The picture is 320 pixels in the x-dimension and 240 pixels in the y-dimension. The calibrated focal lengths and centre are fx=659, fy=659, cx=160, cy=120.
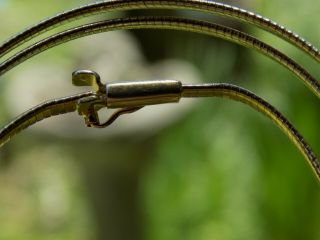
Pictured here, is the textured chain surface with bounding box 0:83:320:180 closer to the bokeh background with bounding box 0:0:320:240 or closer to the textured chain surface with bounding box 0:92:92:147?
the textured chain surface with bounding box 0:92:92:147

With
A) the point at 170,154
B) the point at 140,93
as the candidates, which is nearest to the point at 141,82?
the point at 140,93

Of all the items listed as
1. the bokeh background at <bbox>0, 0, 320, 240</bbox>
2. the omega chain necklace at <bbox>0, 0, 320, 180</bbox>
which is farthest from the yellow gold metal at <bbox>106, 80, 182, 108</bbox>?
the bokeh background at <bbox>0, 0, 320, 240</bbox>

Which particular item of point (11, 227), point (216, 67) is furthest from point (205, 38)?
point (11, 227)

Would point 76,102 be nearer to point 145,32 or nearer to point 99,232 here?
point 99,232

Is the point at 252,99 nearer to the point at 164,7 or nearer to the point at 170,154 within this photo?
the point at 164,7

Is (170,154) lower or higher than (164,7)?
higher

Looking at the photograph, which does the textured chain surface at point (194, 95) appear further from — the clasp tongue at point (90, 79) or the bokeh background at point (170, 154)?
the bokeh background at point (170, 154)

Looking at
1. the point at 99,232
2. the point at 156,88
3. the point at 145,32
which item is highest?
the point at 145,32
